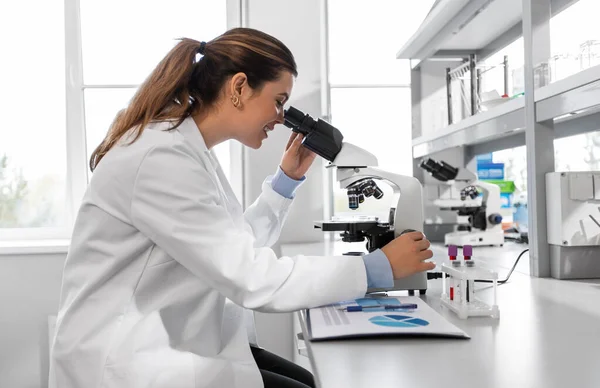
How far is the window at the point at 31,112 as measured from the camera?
304 cm

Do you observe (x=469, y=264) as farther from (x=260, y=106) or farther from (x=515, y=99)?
(x=515, y=99)

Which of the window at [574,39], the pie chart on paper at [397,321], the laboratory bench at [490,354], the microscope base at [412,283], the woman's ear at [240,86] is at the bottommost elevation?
the laboratory bench at [490,354]

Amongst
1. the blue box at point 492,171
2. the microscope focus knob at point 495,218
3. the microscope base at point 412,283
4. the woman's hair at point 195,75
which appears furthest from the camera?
the blue box at point 492,171

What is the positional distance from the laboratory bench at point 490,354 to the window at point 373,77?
1965 millimetres

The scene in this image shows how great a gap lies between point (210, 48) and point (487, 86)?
5.38ft

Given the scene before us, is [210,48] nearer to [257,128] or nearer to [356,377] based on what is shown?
[257,128]

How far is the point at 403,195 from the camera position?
1357mm

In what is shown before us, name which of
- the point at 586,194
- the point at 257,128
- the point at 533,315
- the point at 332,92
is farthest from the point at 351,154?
the point at 332,92

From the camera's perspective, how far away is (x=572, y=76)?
4.38ft

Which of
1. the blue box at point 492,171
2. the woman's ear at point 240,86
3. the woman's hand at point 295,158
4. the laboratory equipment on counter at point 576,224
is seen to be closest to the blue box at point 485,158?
the blue box at point 492,171

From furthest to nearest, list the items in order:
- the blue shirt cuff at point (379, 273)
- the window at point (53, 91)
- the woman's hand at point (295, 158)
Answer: the window at point (53, 91), the woman's hand at point (295, 158), the blue shirt cuff at point (379, 273)

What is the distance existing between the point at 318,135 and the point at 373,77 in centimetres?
188

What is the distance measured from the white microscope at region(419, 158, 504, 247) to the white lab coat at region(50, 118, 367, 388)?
151 cm

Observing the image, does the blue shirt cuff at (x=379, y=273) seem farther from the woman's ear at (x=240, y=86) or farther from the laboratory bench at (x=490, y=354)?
the woman's ear at (x=240, y=86)
